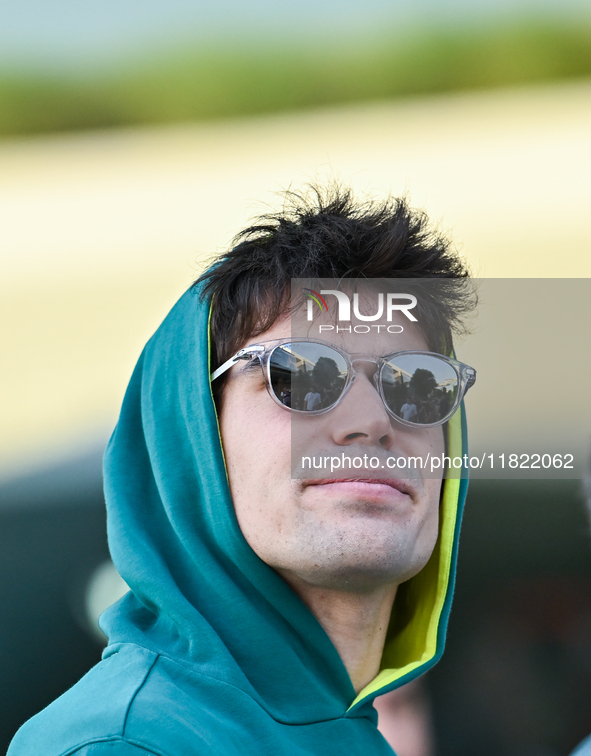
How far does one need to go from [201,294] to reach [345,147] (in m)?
2.98

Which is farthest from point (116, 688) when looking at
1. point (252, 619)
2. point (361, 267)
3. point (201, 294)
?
point (361, 267)

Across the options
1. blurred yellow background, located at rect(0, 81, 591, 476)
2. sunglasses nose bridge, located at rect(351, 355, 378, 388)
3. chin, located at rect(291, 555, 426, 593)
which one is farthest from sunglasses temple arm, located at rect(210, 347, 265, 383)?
blurred yellow background, located at rect(0, 81, 591, 476)

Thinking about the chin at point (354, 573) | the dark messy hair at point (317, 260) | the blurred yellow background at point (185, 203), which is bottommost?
the chin at point (354, 573)

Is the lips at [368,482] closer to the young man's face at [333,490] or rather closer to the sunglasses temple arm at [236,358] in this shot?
the young man's face at [333,490]

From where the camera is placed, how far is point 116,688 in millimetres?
1190

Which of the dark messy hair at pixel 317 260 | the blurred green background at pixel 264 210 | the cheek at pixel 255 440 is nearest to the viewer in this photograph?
the cheek at pixel 255 440

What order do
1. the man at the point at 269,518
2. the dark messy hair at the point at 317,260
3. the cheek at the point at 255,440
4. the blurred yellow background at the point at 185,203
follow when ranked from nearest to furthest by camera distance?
the man at the point at 269,518 < the cheek at the point at 255,440 < the dark messy hair at the point at 317,260 < the blurred yellow background at the point at 185,203

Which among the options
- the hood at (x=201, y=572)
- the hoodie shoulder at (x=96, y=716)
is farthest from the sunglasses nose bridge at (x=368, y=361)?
the hoodie shoulder at (x=96, y=716)

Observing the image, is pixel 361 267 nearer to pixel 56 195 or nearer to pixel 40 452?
pixel 40 452

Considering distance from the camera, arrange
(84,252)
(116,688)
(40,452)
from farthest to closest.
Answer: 1. (84,252)
2. (40,452)
3. (116,688)

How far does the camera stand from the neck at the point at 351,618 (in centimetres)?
143

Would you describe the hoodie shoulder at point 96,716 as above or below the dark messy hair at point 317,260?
below

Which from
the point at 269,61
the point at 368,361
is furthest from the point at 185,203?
the point at 368,361

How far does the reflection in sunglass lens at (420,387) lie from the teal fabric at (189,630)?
0.36 m
